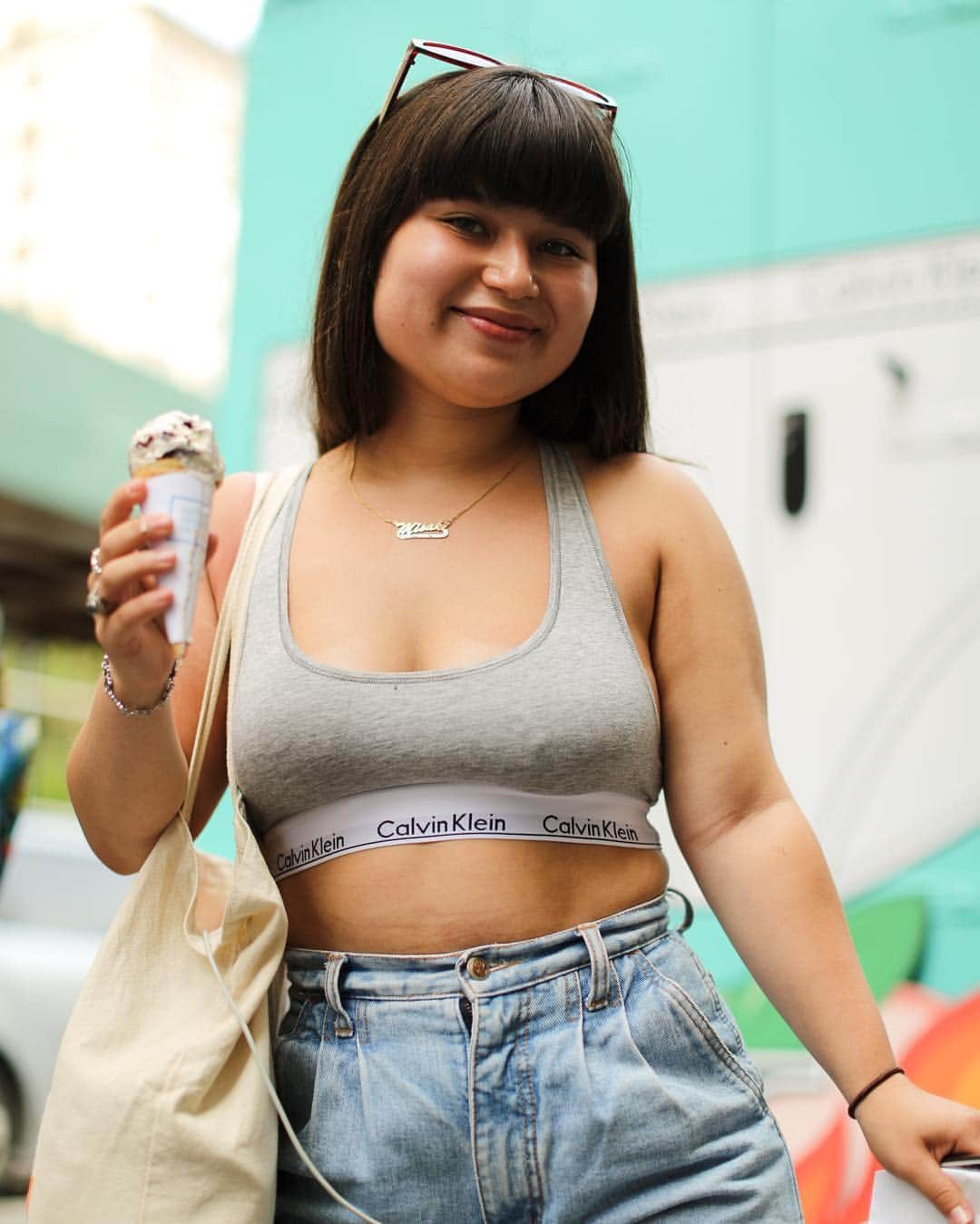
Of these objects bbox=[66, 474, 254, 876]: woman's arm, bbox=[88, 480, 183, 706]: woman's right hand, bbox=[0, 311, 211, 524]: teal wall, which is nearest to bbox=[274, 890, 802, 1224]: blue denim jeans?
bbox=[66, 474, 254, 876]: woman's arm

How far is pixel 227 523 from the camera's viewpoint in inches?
57.8

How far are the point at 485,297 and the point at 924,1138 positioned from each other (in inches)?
35.1

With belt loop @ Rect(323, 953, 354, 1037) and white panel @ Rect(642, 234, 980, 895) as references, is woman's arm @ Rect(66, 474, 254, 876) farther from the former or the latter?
white panel @ Rect(642, 234, 980, 895)

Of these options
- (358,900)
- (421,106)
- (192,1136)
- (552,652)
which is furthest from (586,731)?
(421,106)

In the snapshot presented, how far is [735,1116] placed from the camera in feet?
4.11

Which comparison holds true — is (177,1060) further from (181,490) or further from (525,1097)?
(181,490)

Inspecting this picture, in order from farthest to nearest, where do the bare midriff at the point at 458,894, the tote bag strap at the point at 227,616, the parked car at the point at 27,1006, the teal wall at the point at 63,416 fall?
the teal wall at the point at 63,416 < the parked car at the point at 27,1006 < the tote bag strap at the point at 227,616 < the bare midriff at the point at 458,894

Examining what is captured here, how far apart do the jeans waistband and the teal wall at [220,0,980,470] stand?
8.50 feet

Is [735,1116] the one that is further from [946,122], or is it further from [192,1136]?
[946,122]

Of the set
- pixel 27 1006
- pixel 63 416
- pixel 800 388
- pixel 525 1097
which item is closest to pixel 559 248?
pixel 525 1097

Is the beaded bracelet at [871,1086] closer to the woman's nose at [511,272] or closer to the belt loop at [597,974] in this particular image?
the belt loop at [597,974]

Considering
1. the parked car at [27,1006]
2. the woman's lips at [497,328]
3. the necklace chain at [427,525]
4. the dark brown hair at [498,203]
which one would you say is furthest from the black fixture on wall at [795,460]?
the woman's lips at [497,328]

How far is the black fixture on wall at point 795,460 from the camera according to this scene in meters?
4.03

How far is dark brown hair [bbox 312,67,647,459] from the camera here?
1.32 meters
